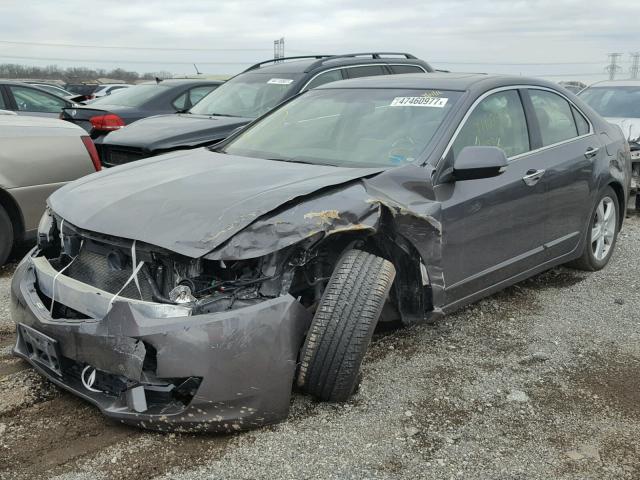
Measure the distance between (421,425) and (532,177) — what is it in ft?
6.37

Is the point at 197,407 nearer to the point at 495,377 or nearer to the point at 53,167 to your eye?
the point at 495,377

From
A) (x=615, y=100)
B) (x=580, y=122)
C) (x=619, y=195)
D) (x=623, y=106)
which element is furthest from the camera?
(x=615, y=100)

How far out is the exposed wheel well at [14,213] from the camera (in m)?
5.23

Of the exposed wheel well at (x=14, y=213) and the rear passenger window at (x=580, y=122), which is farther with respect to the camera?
the exposed wheel well at (x=14, y=213)

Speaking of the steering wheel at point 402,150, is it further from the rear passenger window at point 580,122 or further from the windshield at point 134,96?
the windshield at point 134,96

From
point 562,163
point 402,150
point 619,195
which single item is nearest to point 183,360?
point 402,150

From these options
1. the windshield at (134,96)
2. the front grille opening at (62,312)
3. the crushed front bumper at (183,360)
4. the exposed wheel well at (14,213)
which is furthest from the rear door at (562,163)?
the windshield at (134,96)

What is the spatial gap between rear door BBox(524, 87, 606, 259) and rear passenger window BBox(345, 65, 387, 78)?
3353mm

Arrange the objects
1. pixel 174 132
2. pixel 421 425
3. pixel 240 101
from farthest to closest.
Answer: pixel 240 101 < pixel 174 132 < pixel 421 425

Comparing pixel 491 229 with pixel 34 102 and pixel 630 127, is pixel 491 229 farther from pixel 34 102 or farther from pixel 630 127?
pixel 34 102

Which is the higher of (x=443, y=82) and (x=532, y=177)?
(x=443, y=82)

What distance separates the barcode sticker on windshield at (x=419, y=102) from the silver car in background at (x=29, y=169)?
2826 millimetres

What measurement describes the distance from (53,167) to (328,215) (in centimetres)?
330

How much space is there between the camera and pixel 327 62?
307 inches
